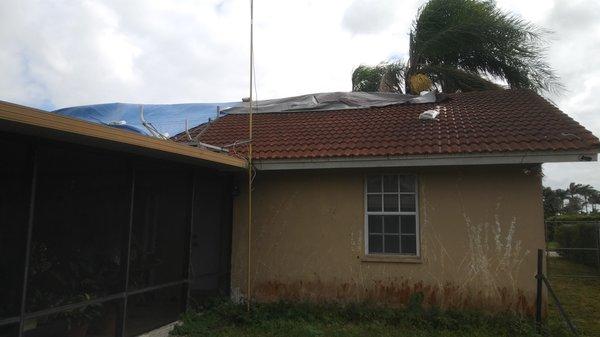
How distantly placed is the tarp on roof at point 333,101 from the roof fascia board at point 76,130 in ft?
18.4

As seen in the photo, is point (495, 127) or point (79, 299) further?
point (495, 127)

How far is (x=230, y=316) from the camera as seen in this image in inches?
304

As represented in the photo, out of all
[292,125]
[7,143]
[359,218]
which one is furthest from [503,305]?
[7,143]

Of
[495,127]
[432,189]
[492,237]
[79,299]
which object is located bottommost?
[79,299]

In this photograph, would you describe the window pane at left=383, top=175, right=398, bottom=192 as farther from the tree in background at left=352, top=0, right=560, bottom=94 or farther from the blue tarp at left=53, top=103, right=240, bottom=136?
the tree in background at left=352, top=0, right=560, bottom=94

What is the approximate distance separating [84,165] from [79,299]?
62.7 inches

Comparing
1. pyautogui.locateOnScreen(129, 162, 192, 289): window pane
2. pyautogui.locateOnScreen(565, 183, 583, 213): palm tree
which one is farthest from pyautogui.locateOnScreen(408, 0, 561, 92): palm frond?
pyautogui.locateOnScreen(565, 183, 583, 213): palm tree

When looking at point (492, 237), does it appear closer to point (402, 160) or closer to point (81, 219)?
point (402, 160)

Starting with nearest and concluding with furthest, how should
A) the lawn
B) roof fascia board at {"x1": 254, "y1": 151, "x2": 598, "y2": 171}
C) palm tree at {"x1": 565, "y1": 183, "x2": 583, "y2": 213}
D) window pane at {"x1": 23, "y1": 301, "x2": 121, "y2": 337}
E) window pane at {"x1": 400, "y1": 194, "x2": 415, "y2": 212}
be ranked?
window pane at {"x1": 23, "y1": 301, "x2": 121, "y2": 337}, the lawn, roof fascia board at {"x1": 254, "y1": 151, "x2": 598, "y2": 171}, window pane at {"x1": 400, "y1": 194, "x2": 415, "y2": 212}, palm tree at {"x1": 565, "y1": 183, "x2": 583, "y2": 213}

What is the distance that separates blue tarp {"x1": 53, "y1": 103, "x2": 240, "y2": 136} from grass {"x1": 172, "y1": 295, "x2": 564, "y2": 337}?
3.76 m

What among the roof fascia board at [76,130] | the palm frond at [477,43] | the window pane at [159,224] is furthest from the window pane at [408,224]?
the palm frond at [477,43]

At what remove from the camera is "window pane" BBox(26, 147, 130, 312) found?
5230 millimetres

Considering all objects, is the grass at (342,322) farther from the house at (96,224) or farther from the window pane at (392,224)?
the window pane at (392,224)

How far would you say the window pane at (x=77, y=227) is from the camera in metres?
5.23
